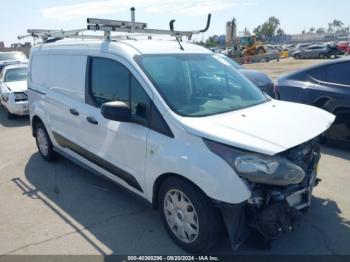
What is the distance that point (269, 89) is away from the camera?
25.8 feet

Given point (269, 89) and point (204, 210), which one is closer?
point (204, 210)

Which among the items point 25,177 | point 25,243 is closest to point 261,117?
point 25,243

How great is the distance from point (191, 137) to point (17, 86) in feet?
28.1

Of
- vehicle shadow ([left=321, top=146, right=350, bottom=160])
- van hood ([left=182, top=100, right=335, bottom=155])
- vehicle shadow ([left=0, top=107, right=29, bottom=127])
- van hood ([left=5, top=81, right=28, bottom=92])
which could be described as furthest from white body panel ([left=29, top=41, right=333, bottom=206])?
van hood ([left=5, top=81, right=28, bottom=92])

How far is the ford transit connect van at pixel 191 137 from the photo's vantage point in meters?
2.52

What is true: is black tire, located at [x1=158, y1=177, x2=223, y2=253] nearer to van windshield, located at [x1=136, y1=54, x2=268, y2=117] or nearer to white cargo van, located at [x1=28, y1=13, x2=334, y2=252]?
white cargo van, located at [x1=28, y1=13, x2=334, y2=252]

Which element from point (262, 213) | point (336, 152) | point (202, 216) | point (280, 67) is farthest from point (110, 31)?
point (280, 67)

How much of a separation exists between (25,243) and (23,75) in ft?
28.0

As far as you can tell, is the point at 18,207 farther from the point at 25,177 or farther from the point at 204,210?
the point at 204,210

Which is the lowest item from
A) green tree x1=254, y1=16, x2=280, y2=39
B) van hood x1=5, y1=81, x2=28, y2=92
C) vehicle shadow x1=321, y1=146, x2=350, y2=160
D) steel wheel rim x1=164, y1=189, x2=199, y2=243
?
vehicle shadow x1=321, y1=146, x2=350, y2=160

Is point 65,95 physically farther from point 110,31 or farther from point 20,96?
point 20,96

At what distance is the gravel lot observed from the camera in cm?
312

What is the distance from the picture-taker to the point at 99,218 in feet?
12.1

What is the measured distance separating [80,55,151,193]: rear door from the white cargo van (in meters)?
0.01
